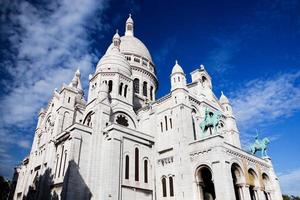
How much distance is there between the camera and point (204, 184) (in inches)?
1063

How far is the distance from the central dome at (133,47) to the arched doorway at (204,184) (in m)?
30.3

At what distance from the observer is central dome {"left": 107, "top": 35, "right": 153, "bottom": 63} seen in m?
50.8

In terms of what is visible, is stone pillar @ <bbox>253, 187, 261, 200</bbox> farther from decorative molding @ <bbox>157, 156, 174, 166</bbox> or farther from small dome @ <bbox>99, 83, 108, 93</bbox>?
small dome @ <bbox>99, 83, 108, 93</bbox>

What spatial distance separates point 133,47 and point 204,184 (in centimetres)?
3379

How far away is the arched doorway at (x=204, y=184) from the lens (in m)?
25.9

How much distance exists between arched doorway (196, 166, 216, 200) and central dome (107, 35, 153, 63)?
1191 inches

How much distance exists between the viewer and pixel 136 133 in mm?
30141

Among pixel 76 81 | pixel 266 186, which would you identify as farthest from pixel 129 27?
pixel 266 186

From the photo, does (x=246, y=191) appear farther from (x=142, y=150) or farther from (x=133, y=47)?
(x=133, y=47)

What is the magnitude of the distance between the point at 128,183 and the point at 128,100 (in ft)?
42.9

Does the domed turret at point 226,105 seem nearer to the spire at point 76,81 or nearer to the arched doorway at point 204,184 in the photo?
the arched doorway at point 204,184

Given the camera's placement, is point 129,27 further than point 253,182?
Yes

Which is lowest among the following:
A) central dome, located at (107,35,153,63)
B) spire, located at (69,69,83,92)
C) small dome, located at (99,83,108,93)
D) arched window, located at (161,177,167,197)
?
arched window, located at (161,177,167,197)

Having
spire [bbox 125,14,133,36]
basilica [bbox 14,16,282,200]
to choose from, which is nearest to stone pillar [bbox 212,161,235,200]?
basilica [bbox 14,16,282,200]
